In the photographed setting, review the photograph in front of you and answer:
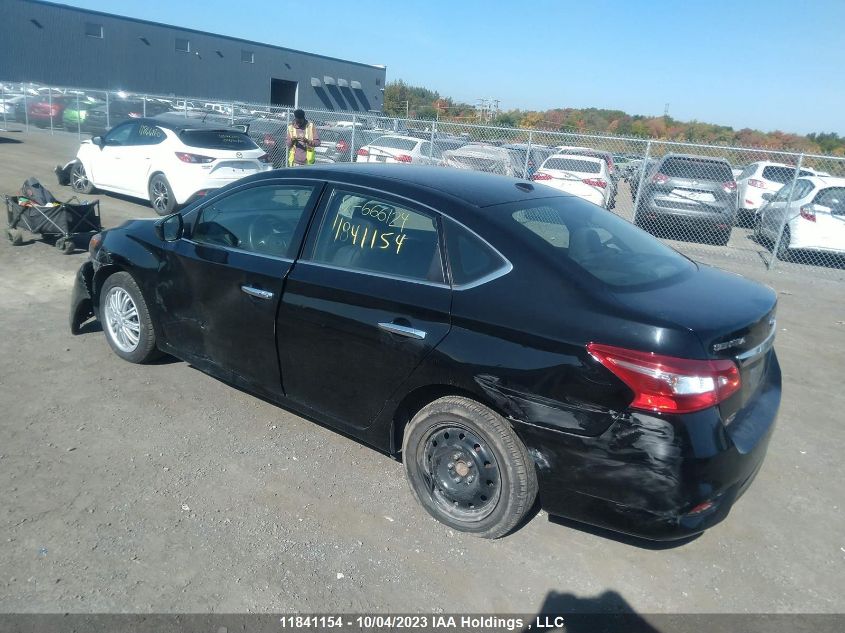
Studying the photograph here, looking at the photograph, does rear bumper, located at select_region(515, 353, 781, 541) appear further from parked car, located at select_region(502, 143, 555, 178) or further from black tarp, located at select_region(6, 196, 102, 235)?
parked car, located at select_region(502, 143, 555, 178)

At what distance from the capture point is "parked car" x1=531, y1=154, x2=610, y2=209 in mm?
13352

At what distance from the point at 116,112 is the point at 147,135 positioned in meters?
16.0

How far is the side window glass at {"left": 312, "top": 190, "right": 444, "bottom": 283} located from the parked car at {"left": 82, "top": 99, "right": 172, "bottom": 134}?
23.5 metres

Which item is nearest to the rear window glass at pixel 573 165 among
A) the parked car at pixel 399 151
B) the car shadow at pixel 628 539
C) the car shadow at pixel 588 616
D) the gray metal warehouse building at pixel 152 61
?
the parked car at pixel 399 151

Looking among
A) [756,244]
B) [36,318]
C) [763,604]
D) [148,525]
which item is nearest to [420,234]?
[148,525]

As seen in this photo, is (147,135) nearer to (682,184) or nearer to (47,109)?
(682,184)

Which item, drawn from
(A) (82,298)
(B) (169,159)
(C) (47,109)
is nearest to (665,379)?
(A) (82,298)

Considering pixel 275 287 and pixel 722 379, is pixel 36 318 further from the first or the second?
pixel 722 379

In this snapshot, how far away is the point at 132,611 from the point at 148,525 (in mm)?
585

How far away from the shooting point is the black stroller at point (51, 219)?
8039mm

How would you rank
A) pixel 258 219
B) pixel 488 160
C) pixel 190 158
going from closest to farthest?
pixel 258 219
pixel 190 158
pixel 488 160

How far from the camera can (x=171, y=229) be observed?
4441 millimetres

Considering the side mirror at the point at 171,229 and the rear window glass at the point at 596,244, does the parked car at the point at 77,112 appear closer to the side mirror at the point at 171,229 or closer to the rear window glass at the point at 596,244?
the side mirror at the point at 171,229

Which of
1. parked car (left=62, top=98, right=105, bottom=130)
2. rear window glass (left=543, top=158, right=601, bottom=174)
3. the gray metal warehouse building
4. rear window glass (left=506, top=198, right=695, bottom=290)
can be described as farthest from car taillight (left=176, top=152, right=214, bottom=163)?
the gray metal warehouse building
